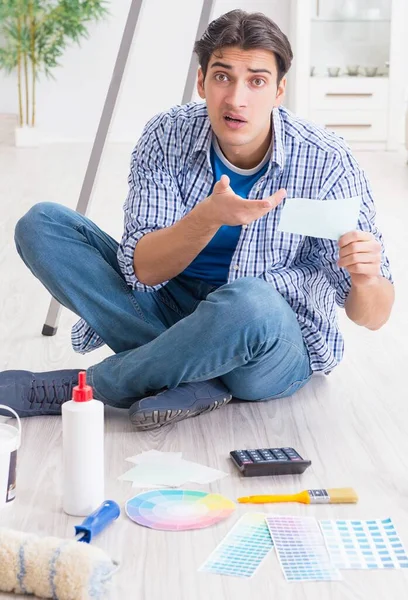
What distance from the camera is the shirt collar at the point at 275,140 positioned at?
2010 mm

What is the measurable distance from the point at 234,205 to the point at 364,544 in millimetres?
657

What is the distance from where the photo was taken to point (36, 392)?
6.71ft

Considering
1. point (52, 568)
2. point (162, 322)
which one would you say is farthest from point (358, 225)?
point (52, 568)

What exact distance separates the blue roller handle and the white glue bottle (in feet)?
0.12

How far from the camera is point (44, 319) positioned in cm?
285

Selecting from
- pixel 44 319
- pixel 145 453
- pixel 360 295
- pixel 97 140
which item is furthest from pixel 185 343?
pixel 44 319

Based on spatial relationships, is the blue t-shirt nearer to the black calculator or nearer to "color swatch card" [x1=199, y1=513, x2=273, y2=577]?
the black calculator

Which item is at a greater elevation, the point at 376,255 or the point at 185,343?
the point at 376,255

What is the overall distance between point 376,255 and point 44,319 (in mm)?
1281

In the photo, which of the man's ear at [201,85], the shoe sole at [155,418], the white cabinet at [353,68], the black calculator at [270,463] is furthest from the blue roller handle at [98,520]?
the white cabinet at [353,68]

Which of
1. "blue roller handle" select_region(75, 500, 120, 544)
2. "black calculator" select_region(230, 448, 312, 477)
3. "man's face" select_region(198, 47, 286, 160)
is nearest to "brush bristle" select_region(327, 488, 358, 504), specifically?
"black calculator" select_region(230, 448, 312, 477)

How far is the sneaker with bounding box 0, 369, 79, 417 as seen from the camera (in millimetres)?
2035

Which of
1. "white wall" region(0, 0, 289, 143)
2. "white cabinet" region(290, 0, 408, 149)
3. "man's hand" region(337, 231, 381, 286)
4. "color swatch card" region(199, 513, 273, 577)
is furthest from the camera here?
"white wall" region(0, 0, 289, 143)

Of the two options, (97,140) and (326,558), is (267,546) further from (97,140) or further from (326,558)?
(97,140)
